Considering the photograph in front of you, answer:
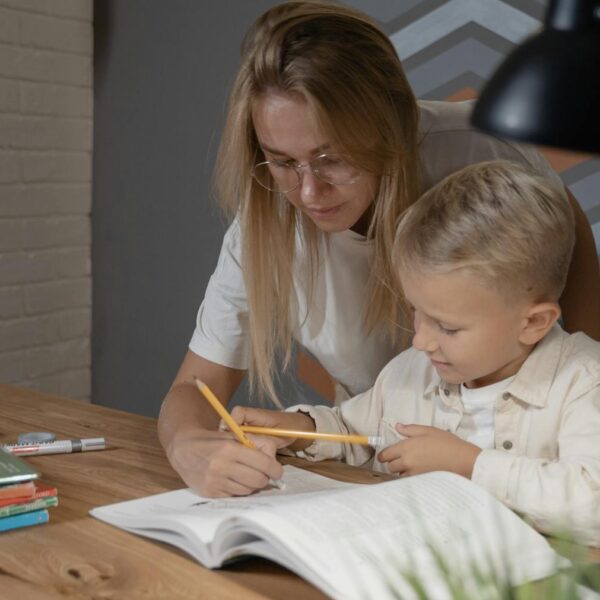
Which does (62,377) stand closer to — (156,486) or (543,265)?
(156,486)

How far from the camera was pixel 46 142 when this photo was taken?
10.8 feet

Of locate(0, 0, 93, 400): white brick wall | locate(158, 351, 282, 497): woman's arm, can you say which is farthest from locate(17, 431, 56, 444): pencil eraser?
locate(0, 0, 93, 400): white brick wall

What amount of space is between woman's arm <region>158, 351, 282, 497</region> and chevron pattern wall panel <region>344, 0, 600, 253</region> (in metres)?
1.20

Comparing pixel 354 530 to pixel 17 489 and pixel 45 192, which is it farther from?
pixel 45 192

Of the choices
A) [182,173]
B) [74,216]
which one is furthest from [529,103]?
[74,216]

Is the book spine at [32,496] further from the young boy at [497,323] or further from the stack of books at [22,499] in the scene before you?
the young boy at [497,323]

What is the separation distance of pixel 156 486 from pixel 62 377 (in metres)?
2.20

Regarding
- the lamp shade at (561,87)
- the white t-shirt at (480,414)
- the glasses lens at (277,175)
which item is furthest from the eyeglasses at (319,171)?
the lamp shade at (561,87)

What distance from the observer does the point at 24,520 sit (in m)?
1.20

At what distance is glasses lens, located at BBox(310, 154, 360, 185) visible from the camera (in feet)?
4.94

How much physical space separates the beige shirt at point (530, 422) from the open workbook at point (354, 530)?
0.28 ft

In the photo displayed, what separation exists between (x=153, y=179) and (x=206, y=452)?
6.87 ft

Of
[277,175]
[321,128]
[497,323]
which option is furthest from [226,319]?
[497,323]

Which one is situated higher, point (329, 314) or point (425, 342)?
point (425, 342)
